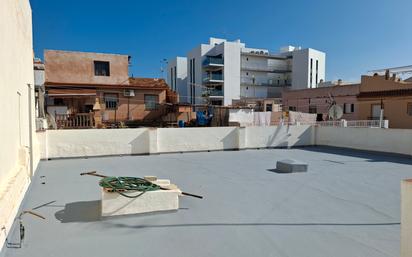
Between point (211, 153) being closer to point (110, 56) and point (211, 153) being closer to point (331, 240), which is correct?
point (331, 240)

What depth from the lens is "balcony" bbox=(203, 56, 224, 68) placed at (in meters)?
39.3

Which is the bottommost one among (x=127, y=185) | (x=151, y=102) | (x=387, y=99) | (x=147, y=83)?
(x=127, y=185)

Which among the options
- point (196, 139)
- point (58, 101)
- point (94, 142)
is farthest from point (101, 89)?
point (196, 139)

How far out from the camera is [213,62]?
39.4 meters

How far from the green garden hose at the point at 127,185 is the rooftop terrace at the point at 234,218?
0.43 meters

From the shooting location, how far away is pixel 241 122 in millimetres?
16062

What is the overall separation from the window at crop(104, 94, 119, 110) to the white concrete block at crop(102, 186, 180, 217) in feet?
50.1

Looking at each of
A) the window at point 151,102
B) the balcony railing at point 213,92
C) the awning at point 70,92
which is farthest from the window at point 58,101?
the balcony railing at point 213,92

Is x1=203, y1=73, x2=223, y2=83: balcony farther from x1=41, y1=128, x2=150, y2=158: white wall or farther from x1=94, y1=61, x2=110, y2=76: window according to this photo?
x1=41, y1=128, x2=150, y2=158: white wall

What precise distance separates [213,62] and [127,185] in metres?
37.0

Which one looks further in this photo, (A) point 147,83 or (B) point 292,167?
(A) point 147,83

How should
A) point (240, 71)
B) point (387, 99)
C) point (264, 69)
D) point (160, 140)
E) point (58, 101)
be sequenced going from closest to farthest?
1. point (160, 140)
2. point (58, 101)
3. point (387, 99)
4. point (240, 71)
5. point (264, 69)

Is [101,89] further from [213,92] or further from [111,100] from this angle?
[213,92]

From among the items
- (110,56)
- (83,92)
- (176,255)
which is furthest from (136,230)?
(110,56)
